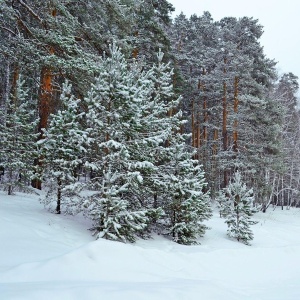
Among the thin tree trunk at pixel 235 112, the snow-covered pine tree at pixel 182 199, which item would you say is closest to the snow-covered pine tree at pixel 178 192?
the snow-covered pine tree at pixel 182 199

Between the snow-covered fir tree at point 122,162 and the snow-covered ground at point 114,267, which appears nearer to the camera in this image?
the snow-covered ground at point 114,267

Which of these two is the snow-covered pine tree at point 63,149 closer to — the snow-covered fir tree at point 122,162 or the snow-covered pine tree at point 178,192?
the snow-covered fir tree at point 122,162

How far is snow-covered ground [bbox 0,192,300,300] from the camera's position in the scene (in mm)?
3398

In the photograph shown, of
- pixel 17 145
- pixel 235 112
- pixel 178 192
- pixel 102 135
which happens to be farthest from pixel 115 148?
pixel 235 112

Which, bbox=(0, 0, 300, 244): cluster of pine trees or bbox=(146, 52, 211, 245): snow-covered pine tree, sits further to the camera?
bbox=(146, 52, 211, 245): snow-covered pine tree

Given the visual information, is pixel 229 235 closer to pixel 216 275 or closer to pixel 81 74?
pixel 216 275

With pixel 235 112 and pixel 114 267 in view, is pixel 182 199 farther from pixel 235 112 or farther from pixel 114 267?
pixel 235 112

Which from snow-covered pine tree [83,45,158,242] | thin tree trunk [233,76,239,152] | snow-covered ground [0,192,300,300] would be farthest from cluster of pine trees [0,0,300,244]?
thin tree trunk [233,76,239,152]


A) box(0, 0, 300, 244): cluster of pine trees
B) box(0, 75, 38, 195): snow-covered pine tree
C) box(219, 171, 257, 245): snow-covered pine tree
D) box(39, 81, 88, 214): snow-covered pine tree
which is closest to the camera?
box(0, 0, 300, 244): cluster of pine trees

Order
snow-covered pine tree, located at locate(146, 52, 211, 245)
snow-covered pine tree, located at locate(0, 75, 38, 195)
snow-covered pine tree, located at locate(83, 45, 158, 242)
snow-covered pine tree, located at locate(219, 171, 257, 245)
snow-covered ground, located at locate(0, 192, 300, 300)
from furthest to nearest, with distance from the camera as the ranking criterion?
1. snow-covered pine tree, located at locate(219, 171, 257, 245)
2. snow-covered pine tree, located at locate(0, 75, 38, 195)
3. snow-covered pine tree, located at locate(146, 52, 211, 245)
4. snow-covered pine tree, located at locate(83, 45, 158, 242)
5. snow-covered ground, located at locate(0, 192, 300, 300)

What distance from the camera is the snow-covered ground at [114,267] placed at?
340cm

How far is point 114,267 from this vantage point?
15.4 feet

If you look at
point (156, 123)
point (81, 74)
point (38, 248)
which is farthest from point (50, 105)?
point (38, 248)

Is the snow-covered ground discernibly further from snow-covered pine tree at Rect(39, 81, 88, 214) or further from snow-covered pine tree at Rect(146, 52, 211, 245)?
snow-covered pine tree at Rect(39, 81, 88, 214)
